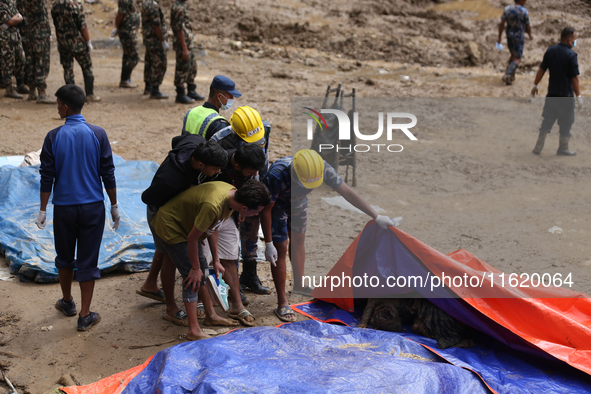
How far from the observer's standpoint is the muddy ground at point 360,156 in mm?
3408

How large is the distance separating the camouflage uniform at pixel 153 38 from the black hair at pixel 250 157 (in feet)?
17.5

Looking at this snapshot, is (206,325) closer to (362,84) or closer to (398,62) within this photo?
(362,84)

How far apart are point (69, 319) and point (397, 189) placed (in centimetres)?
396

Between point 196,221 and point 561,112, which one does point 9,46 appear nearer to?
point 196,221

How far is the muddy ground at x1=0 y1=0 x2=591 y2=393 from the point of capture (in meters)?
3.41

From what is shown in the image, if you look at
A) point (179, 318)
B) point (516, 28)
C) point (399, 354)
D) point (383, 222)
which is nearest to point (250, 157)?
point (383, 222)

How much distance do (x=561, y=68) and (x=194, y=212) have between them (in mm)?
5980

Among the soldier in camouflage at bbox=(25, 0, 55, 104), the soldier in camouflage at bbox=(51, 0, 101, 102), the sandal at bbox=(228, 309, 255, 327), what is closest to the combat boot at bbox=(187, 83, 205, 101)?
the soldier in camouflage at bbox=(51, 0, 101, 102)

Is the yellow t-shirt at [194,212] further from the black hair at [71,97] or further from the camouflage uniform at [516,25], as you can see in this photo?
the camouflage uniform at [516,25]

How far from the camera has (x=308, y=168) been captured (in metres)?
3.29

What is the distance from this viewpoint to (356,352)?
2.66 meters

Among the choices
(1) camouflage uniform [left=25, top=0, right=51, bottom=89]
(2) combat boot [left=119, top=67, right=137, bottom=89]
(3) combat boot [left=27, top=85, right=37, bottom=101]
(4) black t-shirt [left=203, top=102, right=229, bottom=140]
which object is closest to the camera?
(4) black t-shirt [left=203, top=102, right=229, bottom=140]

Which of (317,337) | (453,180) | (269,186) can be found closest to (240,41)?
(453,180)

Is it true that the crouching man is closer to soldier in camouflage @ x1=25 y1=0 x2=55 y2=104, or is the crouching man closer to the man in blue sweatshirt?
the man in blue sweatshirt
